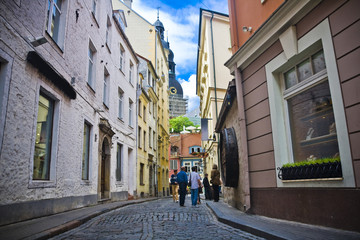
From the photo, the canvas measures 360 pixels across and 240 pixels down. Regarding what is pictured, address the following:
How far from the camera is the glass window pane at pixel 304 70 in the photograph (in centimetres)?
568

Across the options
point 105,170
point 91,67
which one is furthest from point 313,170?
point 105,170

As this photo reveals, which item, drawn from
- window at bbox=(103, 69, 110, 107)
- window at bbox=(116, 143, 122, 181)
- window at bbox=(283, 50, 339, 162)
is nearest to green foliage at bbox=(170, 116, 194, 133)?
window at bbox=(116, 143, 122, 181)

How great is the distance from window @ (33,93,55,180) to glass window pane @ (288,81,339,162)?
605 centimetres

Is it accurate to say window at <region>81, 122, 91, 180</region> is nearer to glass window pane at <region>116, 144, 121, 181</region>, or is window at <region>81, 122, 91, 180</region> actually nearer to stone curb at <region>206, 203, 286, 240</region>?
glass window pane at <region>116, 144, 121, 181</region>

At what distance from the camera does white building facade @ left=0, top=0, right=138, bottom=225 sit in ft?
19.8

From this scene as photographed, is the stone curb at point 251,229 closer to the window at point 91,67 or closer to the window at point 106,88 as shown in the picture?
the window at point 91,67

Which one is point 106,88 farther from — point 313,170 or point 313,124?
point 313,170

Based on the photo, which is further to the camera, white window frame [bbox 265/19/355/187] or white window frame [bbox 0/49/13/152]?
white window frame [bbox 0/49/13/152]

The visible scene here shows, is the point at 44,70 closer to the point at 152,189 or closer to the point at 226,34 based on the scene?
the point at 226,34

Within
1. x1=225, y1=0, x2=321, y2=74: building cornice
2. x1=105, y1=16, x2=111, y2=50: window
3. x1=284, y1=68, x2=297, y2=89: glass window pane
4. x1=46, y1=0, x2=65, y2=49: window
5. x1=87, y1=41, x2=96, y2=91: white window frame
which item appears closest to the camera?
x1=225, y1=0, x2=321, y2=74: building cornice

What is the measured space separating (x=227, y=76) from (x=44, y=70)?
1598cm

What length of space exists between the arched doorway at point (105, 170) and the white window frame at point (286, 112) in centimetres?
910

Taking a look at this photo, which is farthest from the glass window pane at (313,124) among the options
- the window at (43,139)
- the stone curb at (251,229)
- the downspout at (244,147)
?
the window at (43,139)

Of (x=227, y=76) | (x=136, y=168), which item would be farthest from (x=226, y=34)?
(x=136, y=168)
